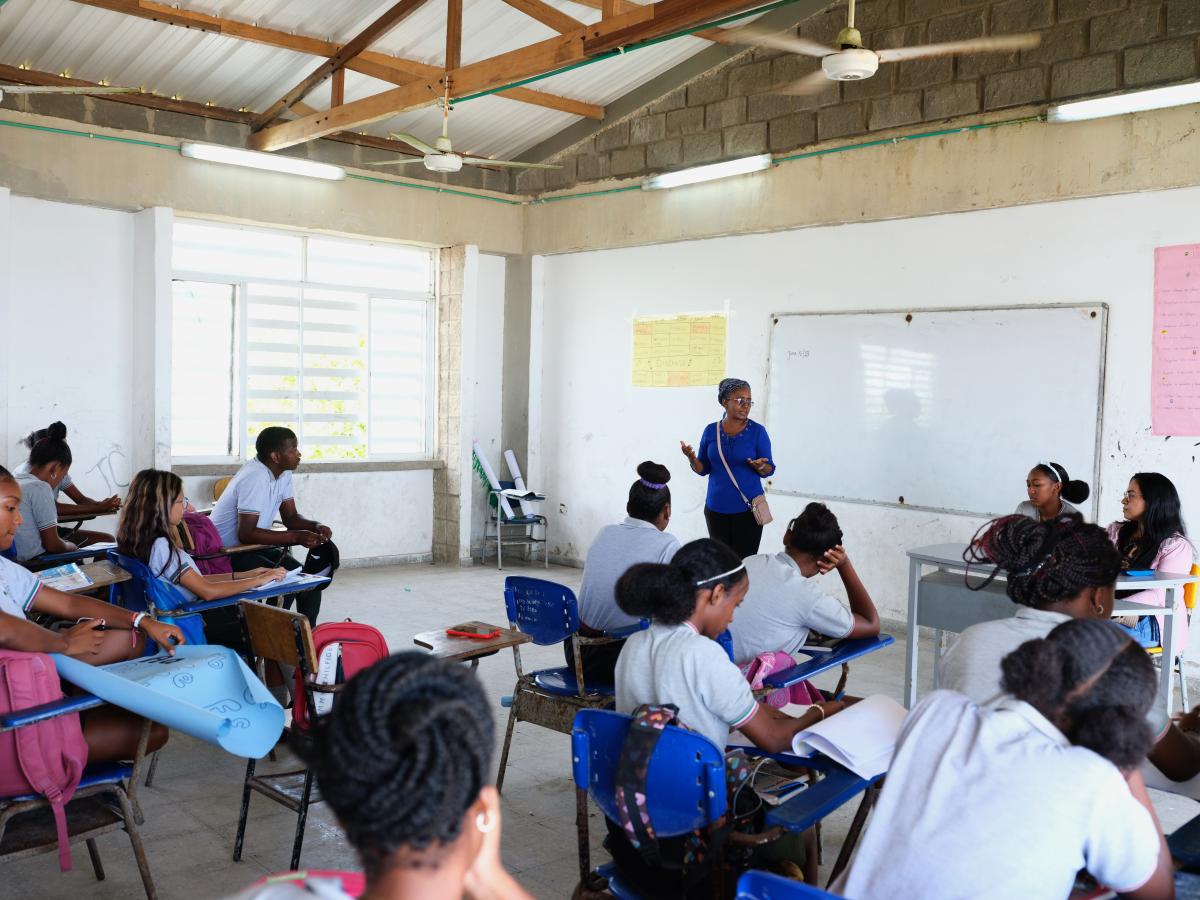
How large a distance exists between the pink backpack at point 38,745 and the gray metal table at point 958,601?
123 inches

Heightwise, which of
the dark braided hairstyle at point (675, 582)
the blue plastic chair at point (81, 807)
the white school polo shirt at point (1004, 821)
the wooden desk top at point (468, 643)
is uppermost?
the dark braided hairstyle at point (675, 582)

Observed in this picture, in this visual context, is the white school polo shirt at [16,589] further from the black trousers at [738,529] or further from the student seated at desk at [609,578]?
the black trousers at [738,529]

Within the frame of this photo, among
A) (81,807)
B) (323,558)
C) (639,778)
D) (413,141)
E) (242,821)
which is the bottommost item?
(242,821)

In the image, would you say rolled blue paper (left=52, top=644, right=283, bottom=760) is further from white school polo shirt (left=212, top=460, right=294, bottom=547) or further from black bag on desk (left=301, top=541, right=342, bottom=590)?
black bag on desk (left=301, top=541, right=342, bottom=590)

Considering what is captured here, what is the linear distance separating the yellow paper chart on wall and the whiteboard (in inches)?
21.0

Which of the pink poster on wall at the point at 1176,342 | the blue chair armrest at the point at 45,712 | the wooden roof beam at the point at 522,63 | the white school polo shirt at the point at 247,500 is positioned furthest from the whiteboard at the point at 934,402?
the blue chair armrest at the point at 45,712

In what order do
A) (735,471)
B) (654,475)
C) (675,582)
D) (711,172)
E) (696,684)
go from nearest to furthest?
(696,684) → (675,582) → (654,475) → (735,471) → (711,172)

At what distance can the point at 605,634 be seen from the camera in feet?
12.1

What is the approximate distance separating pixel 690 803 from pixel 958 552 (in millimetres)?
2954

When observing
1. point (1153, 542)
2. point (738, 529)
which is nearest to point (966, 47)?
point (738, 529)

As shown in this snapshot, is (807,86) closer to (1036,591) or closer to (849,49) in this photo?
(849,49)

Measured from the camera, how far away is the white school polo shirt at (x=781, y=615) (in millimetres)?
3135

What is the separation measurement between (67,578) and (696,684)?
2551 millimetres

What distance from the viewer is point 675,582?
96.8 inches
